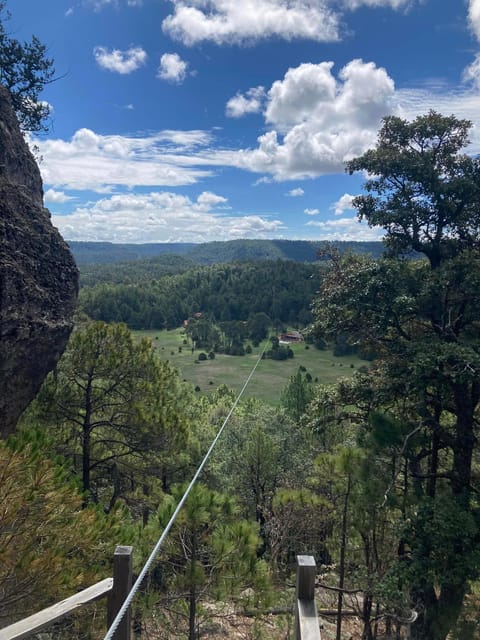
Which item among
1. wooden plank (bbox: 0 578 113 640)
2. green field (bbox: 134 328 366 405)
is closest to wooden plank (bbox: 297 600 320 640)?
wooden plank (bbox: 0 578 113 640)

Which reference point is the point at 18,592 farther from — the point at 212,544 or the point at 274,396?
the point at 274,396

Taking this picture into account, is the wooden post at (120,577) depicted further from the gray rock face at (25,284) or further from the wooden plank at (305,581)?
the gray rock face at (25,284)

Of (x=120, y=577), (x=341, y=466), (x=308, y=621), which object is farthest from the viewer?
(x=341, y=466)

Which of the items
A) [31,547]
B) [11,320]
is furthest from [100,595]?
[11,320]

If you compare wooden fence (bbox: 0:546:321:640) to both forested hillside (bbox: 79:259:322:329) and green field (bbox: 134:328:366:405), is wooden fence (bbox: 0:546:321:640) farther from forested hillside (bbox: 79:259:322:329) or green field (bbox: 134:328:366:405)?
forested hillside (bbox: 79:259:322:329)

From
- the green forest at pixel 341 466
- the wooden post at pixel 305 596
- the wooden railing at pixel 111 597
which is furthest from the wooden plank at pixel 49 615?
the green forest at pixel 341 466

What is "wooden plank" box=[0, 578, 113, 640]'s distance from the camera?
2.04 metres

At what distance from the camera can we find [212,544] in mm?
4965

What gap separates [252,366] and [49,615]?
6661 cm

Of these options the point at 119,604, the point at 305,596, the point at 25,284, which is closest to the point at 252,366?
the point at 25,284

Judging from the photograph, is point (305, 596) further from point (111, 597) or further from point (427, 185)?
point (427, 185)

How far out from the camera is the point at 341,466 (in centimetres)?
659

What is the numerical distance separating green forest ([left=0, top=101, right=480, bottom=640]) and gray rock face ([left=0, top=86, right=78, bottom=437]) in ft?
2.01

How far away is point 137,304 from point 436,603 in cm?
8073
